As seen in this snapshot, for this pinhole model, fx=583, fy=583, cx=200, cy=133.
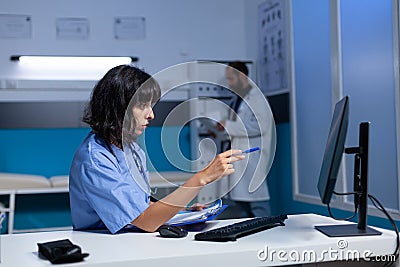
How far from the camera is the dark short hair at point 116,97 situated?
165cm

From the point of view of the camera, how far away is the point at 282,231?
1.52 m

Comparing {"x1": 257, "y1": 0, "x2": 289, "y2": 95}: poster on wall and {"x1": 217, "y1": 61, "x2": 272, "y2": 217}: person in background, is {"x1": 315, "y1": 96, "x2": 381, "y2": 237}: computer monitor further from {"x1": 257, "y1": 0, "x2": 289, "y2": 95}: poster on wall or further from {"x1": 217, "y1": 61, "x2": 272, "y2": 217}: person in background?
{"x1": 257, "y1": 0, "x2": 289, "y2": 95}: poster on wall

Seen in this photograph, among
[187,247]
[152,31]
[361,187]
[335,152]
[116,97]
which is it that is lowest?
[187,247]

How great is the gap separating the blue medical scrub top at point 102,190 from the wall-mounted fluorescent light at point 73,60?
282cm

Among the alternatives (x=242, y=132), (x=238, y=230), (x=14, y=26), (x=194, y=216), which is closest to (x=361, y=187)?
(x=238, y=230)

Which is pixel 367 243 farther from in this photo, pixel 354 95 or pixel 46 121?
pixel 46 121

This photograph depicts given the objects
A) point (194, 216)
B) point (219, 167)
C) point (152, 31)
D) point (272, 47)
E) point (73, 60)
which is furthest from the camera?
point (152, 31)

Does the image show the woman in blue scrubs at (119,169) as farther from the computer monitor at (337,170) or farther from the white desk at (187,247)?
the computer monitor at (337,170)

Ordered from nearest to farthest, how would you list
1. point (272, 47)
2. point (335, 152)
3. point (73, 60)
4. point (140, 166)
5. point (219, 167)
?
point (335, 152)
point (219, 167)
point (140, 166)
point (272, 47)
point (73, 60)

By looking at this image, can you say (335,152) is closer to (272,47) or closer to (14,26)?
(272,47)

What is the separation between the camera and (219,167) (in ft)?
4.71

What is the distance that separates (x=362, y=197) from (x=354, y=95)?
164 cm

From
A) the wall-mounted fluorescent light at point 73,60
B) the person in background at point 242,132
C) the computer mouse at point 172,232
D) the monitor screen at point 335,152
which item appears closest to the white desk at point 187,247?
the computer mouse at point 172,232

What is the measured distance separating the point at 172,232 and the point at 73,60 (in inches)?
127
